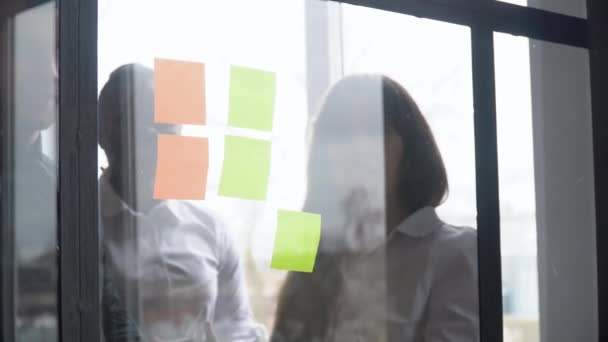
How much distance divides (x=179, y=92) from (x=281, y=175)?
0.28m

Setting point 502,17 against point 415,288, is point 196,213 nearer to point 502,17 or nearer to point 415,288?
point 415,288

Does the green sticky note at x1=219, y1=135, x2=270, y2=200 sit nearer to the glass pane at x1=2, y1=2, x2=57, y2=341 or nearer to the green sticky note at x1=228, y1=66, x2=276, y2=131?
the green sticky note at x1=228, y1=66, x2=276, y2=131

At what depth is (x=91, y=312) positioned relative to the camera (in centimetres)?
146

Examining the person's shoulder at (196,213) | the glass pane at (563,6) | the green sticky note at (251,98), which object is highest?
the glass pane at (563,6)

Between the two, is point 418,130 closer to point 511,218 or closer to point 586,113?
point 511,218

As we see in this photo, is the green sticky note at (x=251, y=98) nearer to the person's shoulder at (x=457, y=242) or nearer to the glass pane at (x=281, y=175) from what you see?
the glass pane at (x=281, y=175)

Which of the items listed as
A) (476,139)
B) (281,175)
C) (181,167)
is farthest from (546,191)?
(181,167)

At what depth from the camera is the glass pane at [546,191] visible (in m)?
2.21

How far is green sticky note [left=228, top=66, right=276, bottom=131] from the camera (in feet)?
5.51

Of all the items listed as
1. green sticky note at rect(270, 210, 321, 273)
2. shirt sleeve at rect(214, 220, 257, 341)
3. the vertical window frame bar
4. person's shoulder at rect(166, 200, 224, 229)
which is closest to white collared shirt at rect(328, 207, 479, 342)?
green sticky note at rect(270, 210, 321, 273)

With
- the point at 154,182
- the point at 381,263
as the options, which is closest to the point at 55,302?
the point at 154,182

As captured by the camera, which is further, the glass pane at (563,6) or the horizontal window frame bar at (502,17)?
the glass pane at (563,6)

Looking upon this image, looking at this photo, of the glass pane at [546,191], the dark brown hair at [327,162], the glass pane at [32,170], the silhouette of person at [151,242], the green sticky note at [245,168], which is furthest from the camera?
the glass pane at [546,191]

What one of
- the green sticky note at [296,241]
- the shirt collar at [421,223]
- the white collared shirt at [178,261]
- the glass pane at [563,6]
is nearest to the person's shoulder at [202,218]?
the white collared shirt at [178,261]
